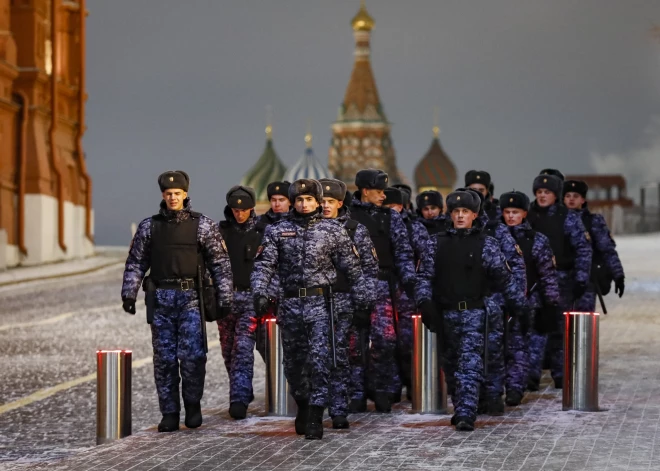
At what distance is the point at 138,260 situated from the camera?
11.9 metres

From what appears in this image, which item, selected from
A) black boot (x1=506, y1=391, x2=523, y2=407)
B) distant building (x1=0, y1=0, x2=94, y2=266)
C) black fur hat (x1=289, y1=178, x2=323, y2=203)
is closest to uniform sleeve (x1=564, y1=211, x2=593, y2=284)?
black boot (x1=506, y1=391, x2=523, y2=407)

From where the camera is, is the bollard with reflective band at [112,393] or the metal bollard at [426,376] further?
the metal bollard at [426,376]

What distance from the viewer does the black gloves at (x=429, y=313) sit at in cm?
1170

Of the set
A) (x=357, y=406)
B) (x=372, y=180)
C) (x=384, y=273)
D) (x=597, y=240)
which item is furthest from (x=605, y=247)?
(x=357, y=406)

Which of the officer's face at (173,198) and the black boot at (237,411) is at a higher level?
the officer's face at (173,198)

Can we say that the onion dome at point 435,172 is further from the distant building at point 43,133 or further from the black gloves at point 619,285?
the black gloves at point 619,285

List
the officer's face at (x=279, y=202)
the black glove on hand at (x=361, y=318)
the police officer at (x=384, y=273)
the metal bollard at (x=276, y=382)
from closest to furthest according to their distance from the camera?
the black glove on hand at (x=361, y=318) < the metal bollard at (x=276, y=382) < the police officer at (x=384, y=273) < the officer's face at (x=279, y=202)

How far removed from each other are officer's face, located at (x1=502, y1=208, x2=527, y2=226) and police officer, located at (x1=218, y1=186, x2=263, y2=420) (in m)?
2.45

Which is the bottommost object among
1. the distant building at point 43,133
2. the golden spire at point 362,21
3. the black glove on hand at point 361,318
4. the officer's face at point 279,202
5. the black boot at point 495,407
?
the black boot at point 495,407

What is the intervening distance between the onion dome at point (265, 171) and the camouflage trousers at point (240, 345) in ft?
511

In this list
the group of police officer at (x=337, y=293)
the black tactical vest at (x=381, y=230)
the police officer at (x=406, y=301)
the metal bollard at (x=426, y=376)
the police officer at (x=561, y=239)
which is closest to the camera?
the group of police officer at (x=337, y=293)

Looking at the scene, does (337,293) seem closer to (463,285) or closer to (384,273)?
(463,285)

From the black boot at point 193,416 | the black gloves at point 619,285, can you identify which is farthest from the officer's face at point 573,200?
the black boot at point 193,416

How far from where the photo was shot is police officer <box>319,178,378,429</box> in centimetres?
1130
